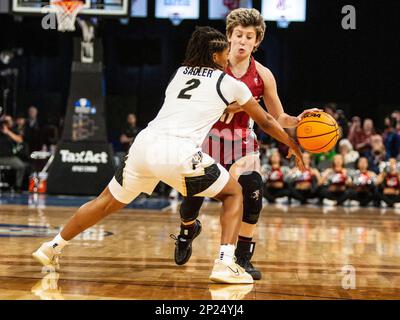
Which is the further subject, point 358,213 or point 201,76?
point 358,213

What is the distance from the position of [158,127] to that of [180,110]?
18 cm

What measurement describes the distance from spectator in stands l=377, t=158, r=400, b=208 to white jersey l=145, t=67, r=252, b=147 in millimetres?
10277

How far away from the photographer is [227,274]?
4.84 metres

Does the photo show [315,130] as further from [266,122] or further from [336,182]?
[336,182]

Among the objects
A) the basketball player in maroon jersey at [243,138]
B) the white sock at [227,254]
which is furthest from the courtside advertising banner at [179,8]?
the white sock at [227,254]

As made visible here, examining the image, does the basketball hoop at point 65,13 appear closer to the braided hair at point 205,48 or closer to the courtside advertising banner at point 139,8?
the courtside advertising banner at point 139,8

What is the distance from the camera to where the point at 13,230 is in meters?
8.07

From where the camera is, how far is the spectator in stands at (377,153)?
15.3 metres

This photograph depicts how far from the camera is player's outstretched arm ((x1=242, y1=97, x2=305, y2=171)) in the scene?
4957 millimetres

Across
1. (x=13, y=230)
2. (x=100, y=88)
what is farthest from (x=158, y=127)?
(x=100, y=88)

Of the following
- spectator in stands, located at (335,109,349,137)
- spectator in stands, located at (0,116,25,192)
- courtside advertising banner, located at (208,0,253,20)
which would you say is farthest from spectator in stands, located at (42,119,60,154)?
spectator in stands, located at (335,109,349,137)

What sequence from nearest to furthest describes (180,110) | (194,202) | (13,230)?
(180,110), (194,202), (13,230)

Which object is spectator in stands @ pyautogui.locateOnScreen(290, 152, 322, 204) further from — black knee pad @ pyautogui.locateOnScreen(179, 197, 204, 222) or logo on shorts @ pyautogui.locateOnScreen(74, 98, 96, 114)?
black knee pad @ pyautogui.locateOnScreen(179, 197, 204, 222)
